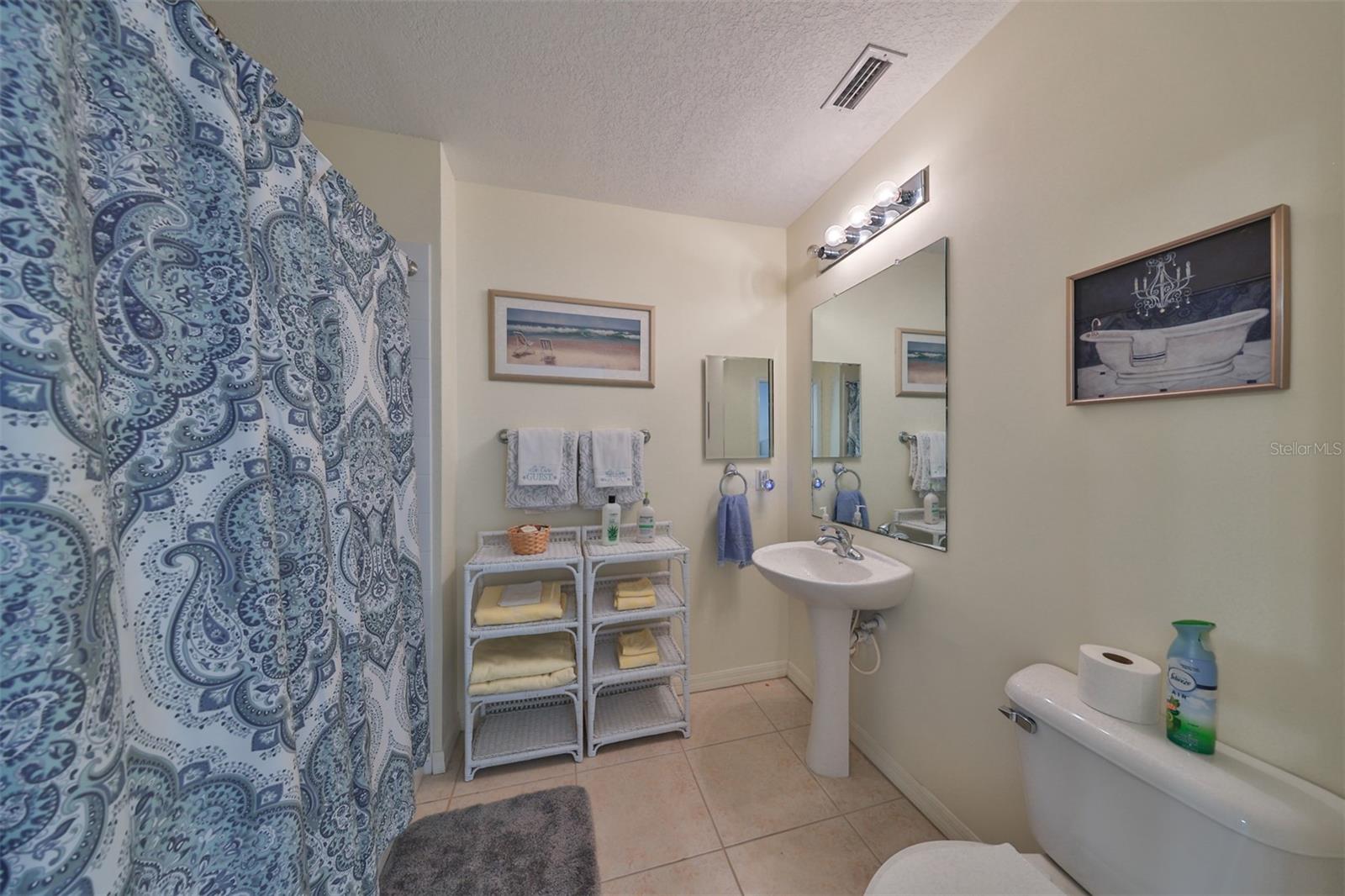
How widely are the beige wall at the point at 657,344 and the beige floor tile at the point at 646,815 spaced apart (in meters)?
0.56

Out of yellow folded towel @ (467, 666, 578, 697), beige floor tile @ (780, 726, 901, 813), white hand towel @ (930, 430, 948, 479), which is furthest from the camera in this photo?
yellow folded towel @ (467, 666, 578, 697)

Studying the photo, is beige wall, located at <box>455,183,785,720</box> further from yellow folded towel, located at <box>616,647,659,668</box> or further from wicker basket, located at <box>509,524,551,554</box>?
yellow folded towel, located at <box>616,647,659,668</box>

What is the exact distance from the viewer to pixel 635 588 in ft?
5.99

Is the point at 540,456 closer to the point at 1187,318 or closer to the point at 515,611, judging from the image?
the point at 515,611

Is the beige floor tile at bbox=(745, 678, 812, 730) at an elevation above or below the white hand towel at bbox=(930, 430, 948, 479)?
below

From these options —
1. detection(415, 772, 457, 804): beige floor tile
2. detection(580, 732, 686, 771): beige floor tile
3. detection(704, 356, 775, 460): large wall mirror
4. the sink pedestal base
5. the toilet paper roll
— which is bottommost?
detection(415, 772, 457, 804): beige floor tile

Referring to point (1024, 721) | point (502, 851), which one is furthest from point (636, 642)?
point (1024, 721)

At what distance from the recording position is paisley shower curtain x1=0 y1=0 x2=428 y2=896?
42 centimetres

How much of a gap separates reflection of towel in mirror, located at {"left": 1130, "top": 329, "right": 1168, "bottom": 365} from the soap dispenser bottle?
1597 millimetres

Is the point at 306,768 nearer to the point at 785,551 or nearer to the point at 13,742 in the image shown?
the point at 13,742

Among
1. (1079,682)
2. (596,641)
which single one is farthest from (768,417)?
(1079,682)

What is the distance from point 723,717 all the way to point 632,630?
1.79 ft

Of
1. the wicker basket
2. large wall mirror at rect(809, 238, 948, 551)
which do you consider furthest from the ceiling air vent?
the wicker basket

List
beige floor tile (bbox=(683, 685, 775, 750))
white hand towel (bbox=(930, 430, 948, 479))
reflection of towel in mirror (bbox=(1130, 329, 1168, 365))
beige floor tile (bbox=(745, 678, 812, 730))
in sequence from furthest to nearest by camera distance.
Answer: beige floor tile (bbox=(745, 678, 812, 730)), beige floor tile (bbox=(683, 685, 775, 750)), white hand towel (bbox=(930, 430, 948, 479)), reflection of towel in mirror (bbox=(1130, 329, 1168, 365))
